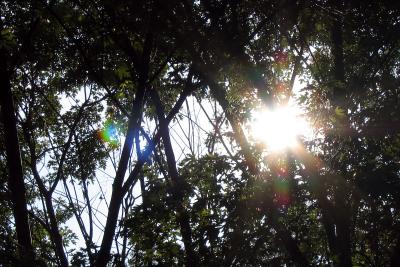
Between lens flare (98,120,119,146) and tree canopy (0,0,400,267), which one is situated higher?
lens flare (98,120,119,146)

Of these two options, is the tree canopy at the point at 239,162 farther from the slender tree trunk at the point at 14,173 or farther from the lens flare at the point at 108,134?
the lens flare at the point at 108,134

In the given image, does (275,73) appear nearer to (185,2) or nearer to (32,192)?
(185,2)

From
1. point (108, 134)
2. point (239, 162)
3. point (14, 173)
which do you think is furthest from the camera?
point (108, 134)

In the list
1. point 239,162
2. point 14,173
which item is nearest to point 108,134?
point 14,173

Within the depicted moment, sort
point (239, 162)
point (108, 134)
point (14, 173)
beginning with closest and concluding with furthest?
point (239, 162) → point (14, 173) → point (108, 134)

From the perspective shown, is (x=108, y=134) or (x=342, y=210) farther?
(x=108, y=134)

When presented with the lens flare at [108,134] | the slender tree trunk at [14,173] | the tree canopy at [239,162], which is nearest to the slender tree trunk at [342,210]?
the tree canopy at [239,162]

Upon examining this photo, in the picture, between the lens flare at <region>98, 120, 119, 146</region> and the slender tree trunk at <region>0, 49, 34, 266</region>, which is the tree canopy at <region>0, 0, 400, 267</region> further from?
the lens flare at <region>98, 120, 119, 146</region>

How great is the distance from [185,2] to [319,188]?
2672 mm

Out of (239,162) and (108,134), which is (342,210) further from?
(108,134)

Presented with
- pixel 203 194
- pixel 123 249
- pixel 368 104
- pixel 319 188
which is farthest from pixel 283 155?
pixel 123 249

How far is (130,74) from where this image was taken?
617 centimetres

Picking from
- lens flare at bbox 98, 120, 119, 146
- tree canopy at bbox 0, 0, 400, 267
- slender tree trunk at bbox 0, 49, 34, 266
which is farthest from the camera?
lens flare at bbox 98, 120, 119, 146

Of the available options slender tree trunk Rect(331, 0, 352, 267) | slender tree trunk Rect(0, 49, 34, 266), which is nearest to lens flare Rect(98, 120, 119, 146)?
slender tree trunk Rect(0, 49, 34, 266)
